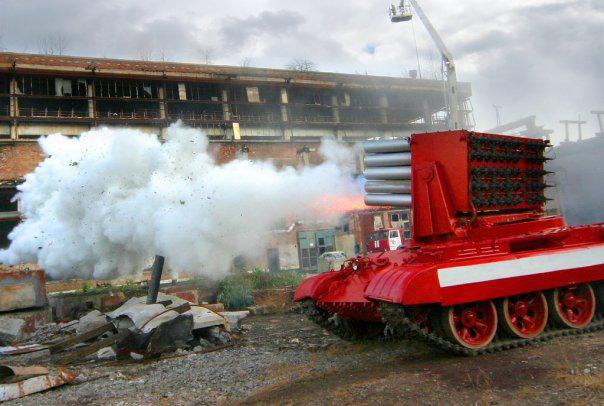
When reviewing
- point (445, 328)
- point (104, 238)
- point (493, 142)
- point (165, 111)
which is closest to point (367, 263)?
point (445, 328)

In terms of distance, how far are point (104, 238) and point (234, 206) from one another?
435cm

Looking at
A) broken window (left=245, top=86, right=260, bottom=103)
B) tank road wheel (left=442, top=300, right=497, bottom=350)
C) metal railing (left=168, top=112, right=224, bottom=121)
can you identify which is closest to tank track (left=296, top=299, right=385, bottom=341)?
tank road wheel (left=442, top=300, right=497, bottom=350)

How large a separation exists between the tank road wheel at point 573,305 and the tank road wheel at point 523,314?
0.25 meters

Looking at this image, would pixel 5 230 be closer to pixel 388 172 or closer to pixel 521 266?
pixel 388 172

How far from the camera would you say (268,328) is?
39.2 feet

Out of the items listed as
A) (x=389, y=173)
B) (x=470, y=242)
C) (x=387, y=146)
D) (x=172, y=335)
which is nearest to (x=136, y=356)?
(x=172, y=335)

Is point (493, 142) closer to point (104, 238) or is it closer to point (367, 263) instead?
point (367, 263)

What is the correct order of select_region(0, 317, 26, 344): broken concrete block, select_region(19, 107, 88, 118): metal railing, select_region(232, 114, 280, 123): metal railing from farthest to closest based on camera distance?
select_region(232, 114, 280, 123): metal railing, select_region(19, 107, 88, 118): metal railing, select_region(0, 317, 26, 344): broken concrete block

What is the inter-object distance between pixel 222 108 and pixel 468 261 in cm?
2970

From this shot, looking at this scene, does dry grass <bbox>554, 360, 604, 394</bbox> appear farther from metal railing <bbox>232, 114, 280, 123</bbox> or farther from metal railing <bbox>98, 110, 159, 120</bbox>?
metal railing <bbox>232, 114, 280, 123</bbox>

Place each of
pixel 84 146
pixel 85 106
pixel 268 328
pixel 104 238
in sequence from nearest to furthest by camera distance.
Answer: pixel 268 328 → pixel 104 238 → pixel 84 146 → pixel 85 106

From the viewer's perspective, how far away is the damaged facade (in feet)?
94.8

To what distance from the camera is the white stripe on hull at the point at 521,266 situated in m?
6.67

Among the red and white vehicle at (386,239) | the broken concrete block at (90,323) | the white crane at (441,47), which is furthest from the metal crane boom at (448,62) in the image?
the broken concrete block at (90,323)
